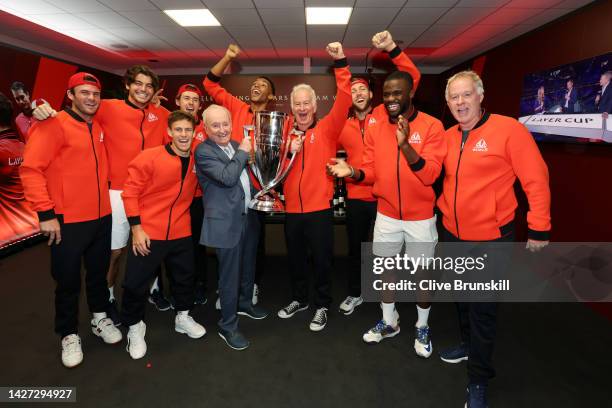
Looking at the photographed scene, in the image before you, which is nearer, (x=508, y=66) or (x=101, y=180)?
(x=101, y=180)

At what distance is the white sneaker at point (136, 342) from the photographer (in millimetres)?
2246

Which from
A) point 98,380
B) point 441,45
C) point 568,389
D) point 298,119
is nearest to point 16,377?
point 98,380

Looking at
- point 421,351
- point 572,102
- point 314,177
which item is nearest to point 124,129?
point 314,177

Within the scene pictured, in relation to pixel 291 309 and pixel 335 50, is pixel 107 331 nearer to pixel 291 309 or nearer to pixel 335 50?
pixel 291 309

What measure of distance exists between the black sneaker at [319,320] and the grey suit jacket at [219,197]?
92 cm

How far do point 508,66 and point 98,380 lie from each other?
5825 millimetres

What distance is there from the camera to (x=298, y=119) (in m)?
2.29

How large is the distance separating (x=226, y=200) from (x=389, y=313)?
1380 mm

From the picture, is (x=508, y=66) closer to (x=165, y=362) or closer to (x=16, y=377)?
(x=165, y=362)

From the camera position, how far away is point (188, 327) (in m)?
2.50

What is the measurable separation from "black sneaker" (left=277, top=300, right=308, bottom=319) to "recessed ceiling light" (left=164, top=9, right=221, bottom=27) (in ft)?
13.6

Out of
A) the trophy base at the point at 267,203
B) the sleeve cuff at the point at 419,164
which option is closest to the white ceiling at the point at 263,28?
the trophy base at the point at 267,203

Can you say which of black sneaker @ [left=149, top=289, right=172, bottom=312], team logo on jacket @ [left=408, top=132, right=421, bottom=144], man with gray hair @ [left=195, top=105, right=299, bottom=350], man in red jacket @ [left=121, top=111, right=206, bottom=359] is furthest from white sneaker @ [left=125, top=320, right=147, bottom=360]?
team logo on jacket @ [left=408, top=132, right=421, bottom=144]

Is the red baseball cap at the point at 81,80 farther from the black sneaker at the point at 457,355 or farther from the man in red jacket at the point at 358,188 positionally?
the black sneaker at the point at 457,355
